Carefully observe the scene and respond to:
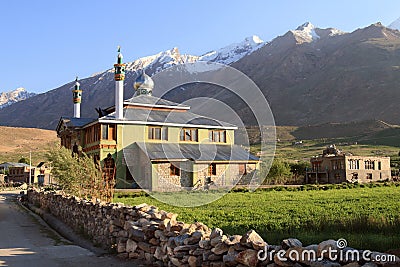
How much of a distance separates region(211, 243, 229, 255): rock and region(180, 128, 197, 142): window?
3582 cm

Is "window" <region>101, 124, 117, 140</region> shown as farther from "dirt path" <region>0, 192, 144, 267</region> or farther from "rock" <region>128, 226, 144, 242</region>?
"rock" <region>128, 226, 144, 242</region>

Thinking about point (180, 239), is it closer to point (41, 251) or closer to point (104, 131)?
point (41, 251)

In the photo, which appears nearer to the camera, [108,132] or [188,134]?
[108,132]

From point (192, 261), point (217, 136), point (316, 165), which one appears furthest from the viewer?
point (316, 165)

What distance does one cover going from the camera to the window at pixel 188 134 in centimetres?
4297

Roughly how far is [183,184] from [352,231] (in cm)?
2986

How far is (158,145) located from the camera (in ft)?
138

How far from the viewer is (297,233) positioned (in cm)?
1012

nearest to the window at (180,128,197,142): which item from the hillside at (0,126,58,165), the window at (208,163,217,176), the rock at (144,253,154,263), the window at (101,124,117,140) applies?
the window at (208,163,217,176)

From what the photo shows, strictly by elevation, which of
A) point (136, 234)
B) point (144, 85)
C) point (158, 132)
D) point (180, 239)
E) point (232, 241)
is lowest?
point (136, 234)

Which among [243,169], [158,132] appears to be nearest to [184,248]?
[158,132]

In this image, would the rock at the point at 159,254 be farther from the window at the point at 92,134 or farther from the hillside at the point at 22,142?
the hillside at the point at 22,142

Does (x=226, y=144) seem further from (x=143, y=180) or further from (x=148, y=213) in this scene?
(x=148, y=213)

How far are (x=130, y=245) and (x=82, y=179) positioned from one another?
9.47 metres
